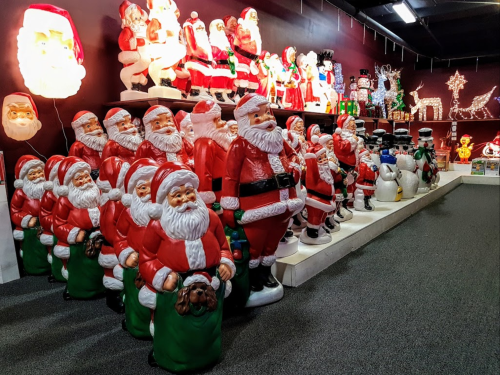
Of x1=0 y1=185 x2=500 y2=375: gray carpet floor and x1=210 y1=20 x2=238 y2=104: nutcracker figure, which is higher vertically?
x1=210 y1=20 x2=238 y2=104: nutcracker figure

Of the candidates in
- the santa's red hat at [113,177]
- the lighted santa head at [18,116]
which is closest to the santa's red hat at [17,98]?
the lighted santa head at [18,116]

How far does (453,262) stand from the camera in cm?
324

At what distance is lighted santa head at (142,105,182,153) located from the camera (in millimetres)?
2674

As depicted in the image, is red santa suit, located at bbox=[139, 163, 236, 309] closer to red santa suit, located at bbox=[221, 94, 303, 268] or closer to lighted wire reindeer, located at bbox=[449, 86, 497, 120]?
red santa suit, located at bbox=[221, 94, 303, 268]

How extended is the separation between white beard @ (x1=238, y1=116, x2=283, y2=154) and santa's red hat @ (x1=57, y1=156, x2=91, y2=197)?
1.02m

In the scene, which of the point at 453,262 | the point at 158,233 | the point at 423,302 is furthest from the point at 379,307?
the point at 158,233

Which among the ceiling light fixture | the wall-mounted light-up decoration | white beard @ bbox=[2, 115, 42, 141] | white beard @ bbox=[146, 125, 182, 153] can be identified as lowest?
white beard @ bbox=[146, 125, 182, 153]

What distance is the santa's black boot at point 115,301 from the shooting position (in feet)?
7.86

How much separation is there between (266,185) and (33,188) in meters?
1.81

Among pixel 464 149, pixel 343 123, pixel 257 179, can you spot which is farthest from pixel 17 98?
pixel 464 149

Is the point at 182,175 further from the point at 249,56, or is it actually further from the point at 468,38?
the point at 468,38

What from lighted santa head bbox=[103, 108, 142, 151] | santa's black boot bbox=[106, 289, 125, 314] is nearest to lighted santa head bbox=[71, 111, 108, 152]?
lighted santa head bbox=[103, 108, 142, 151]

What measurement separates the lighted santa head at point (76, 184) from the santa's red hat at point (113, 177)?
0.53 feet

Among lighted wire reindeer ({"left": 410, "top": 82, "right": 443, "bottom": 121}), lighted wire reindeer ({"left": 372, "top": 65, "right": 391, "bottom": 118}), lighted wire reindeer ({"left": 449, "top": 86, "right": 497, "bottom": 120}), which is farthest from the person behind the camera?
lighted wire reindeer ({"left": 410, "top": 82, "right": 443, "bottom": 121})
